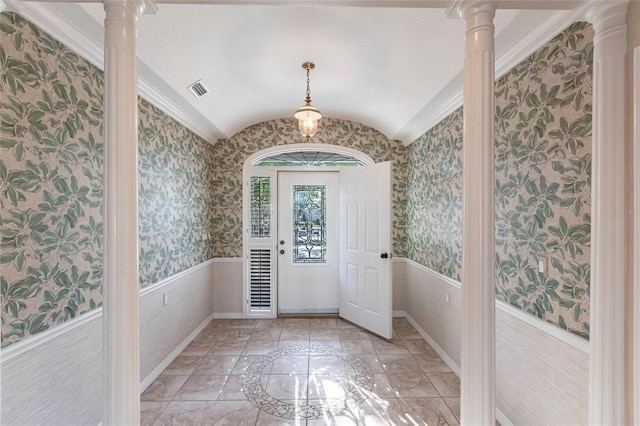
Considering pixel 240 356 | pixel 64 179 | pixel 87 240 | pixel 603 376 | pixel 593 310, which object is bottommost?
pixel 240 356

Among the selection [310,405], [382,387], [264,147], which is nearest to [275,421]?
[310,405]

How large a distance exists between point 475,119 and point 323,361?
2.59m

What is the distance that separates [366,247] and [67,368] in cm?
292

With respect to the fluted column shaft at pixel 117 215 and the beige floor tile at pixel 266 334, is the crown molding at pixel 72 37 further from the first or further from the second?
the beige floor tile at pixel 266 334

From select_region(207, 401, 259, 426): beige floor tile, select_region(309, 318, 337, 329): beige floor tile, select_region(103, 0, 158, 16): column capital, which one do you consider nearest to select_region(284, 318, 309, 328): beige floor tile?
select_region(309, 318, 337, 329): beige floor tile

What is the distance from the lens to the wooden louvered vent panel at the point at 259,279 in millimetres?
4242

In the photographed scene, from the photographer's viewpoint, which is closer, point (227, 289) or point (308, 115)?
point (308, 115)

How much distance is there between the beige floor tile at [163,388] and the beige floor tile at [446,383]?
2172 mm

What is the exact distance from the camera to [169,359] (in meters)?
2.92

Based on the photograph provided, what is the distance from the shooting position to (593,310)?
131 centimetres

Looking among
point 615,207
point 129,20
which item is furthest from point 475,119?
point 129,20

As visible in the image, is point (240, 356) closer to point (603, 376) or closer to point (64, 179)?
point (64, 179)

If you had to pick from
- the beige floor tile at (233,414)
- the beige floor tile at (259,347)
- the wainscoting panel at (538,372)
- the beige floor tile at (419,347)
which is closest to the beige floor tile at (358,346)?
the beige floor tile at (419,347)

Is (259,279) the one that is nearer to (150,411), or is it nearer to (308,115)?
(150,411)
